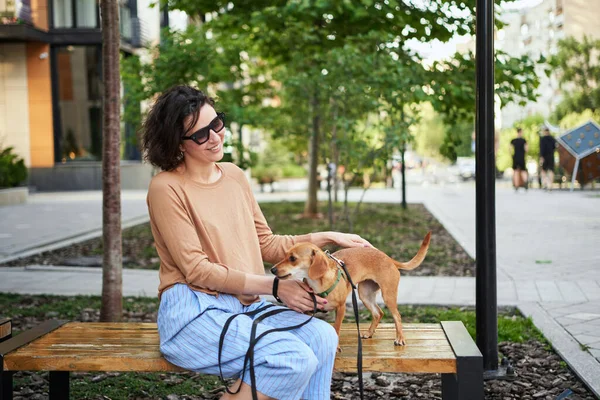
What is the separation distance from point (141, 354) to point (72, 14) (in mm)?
27476

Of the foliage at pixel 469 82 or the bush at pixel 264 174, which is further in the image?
the bush at pixel 264 174

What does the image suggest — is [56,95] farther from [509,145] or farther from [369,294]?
[369,294]

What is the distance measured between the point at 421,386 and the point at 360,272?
1541 mm

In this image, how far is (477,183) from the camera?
14.1 feet

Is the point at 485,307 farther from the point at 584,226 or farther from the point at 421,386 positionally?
the point at 584,226

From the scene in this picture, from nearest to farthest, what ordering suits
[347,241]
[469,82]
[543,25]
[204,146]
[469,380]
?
[469,380]
[204,146]
[347,241]
[469,82]
[543,25]

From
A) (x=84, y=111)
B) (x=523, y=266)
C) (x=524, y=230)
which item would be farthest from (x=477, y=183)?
(x=84, y=111)

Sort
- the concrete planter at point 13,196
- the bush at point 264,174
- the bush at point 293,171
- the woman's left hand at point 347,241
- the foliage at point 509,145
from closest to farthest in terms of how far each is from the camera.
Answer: the woman's left hand at point 347,241, the concrete planter at point 13,196, the bush at point 264,174, the foliage at point 509,145, the bush at point 293,171

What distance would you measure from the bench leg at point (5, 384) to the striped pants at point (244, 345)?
692mm

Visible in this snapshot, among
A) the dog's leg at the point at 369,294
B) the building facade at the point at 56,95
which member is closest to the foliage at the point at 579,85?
the building facade at the point at 56,95

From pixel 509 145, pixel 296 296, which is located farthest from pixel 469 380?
pixel 509 145

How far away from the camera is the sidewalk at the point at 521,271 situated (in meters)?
5.77

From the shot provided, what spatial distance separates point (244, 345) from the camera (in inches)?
115

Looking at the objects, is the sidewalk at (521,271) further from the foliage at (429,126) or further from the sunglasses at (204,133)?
the sunglasses at (204,133)
